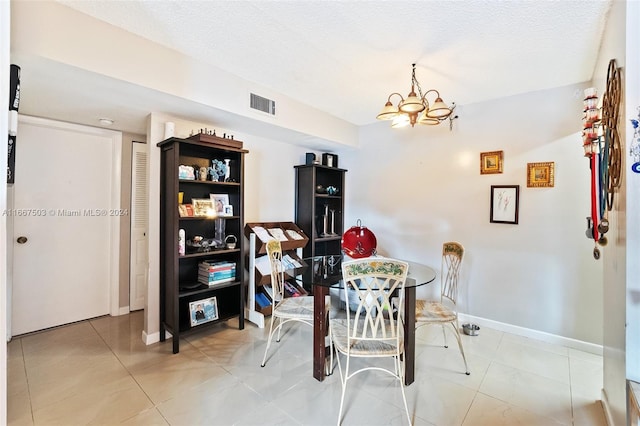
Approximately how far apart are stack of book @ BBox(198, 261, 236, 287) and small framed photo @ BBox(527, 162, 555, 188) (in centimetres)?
328

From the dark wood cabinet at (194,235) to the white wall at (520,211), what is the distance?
2.02 meters

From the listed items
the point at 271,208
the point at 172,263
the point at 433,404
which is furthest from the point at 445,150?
the point at 172,263

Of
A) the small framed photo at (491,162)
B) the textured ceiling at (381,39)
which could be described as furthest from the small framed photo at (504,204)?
the textured ceiling at (381,39)

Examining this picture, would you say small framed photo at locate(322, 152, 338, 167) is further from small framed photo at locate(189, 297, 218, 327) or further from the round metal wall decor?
the round metal wall decor

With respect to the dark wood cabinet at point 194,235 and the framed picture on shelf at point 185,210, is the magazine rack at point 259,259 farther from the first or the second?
the framed picture on shelf at point 185,210

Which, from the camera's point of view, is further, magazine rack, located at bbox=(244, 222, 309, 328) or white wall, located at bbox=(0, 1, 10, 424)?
magazine rack, located at bbox=(244, 222, 309, 328)

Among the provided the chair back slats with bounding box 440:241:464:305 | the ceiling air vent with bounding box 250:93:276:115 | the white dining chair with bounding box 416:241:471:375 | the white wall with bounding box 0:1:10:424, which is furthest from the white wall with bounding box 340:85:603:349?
the white wall with bounding box 0:1:10:424

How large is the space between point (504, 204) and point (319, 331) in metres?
2.43

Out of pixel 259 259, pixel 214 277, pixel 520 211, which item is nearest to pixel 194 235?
pixel 214 277

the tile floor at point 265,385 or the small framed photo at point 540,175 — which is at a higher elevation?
the small framed photo at point 540,175

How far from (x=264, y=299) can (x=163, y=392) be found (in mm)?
1410

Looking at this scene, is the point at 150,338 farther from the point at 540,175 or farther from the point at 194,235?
the point at 540,175

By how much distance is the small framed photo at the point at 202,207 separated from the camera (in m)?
2.85

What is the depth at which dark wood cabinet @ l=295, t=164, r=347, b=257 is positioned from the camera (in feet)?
13.0
